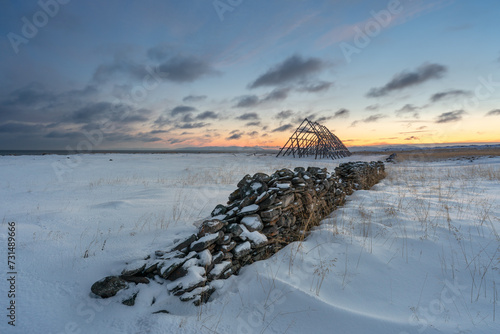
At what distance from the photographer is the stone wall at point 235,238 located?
3.22m

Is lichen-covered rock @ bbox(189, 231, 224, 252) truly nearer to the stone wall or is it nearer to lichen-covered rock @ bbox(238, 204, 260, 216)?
the stone wall

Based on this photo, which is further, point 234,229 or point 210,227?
point 234,229

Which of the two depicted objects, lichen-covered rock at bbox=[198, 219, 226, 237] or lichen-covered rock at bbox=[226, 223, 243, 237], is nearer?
lichen-covered rock at bbox=[198, 219, 226, 237]

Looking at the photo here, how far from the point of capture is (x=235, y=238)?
4105 mm

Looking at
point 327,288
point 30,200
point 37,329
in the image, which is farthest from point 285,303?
point 30,200

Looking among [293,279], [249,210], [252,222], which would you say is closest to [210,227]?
[252,222]

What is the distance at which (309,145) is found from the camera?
3891 centimetres

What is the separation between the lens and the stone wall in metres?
3.22

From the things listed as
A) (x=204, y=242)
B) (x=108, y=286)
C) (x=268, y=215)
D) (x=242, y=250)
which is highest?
(x=268, y=215)

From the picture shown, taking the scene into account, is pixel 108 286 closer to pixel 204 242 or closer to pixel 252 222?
pixel 204 242

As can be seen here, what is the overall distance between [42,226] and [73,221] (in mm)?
570

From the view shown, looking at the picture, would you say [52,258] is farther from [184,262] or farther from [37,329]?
[184,262]

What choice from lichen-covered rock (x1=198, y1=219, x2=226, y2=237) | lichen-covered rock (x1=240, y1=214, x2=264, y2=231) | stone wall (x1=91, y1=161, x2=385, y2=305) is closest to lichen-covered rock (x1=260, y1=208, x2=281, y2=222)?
stone wall (x1=91, y1=161, x2=385, y2=305)

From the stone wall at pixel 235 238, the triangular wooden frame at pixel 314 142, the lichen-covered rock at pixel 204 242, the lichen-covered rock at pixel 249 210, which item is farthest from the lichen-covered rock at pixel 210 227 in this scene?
the triangular wooden frame at pixel 314 142
